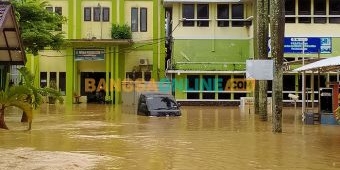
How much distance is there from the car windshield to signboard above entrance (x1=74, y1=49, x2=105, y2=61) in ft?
62.2

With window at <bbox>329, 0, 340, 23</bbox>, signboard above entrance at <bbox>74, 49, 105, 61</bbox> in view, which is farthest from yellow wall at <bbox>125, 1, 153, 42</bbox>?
window at <bbox>329, 0, 340, 23</bbox>

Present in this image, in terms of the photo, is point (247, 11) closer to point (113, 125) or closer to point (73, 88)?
point (73, 88)

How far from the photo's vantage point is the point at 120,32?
157 ft

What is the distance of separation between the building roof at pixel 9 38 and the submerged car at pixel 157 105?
14364mm

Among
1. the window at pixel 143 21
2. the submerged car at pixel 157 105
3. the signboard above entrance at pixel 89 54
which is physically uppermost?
the window at pixel 143 21

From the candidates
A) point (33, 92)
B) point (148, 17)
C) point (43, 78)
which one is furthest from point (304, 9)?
point (33, 92)

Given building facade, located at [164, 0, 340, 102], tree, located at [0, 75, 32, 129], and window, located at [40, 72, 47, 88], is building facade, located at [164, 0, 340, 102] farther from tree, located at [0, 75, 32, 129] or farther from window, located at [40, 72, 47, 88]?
tree, located at [0, 75, 32, 129]

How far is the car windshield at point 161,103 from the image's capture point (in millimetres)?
30266

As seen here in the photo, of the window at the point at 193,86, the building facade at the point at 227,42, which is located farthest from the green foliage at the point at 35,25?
the window at the point at 193,86

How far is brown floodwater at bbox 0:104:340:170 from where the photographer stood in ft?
40.7

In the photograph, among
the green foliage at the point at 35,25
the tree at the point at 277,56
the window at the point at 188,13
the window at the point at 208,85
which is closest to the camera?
the tree at the point at 277,56

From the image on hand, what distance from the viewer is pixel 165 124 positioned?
79.8 feet

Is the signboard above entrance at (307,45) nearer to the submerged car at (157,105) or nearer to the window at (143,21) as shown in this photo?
the window at (143,21)

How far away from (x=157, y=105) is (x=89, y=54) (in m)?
19.7
